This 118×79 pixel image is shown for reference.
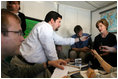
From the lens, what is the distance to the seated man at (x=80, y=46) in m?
0.85

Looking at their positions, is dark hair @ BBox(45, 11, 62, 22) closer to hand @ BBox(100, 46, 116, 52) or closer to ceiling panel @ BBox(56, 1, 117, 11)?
ceiling panel @ BBox(56, 1, 117, 11)

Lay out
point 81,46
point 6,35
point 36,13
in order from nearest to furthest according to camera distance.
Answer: point 6,35, point 36,13, point 81,46

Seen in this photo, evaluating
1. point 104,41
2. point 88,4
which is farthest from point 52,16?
point 104,41

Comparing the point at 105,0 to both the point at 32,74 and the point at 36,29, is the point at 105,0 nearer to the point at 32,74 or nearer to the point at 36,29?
the point at 36,29

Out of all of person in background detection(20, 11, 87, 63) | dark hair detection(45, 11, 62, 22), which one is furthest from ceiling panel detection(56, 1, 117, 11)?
person in background detection(20, 11, 87, 63)

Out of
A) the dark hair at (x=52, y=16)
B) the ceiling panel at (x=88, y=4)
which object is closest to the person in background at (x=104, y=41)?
the ceiling panel at (x=88, y=4)

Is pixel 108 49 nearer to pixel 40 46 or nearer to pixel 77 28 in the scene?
pixel 77 28

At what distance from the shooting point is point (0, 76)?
1.23 feet

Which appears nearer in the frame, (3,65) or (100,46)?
(3,65)

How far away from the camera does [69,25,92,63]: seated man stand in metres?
0.85

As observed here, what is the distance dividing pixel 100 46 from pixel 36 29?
0.57m

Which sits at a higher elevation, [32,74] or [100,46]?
[100,46]

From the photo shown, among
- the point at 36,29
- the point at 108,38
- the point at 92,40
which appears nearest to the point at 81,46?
the point at 92,40

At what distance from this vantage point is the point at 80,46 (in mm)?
947
